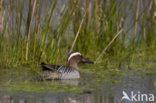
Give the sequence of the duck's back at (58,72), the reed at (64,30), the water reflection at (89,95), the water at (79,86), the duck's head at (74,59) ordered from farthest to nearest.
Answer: the duck's head at (74,59) → the reed at (64,30) → the duck's back at (58,72) → the water at (79,86) → the water reflection at (89,95)

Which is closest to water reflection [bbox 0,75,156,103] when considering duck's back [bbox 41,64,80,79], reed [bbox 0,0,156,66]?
duck's back [bbox 41,64,80,79]

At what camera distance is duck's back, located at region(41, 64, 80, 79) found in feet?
27.4

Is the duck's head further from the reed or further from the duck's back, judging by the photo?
the duck's back

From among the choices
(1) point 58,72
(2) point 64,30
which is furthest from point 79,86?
(2) point 64,30

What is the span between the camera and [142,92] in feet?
22.9

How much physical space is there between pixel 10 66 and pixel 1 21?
881mm

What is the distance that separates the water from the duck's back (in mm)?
167

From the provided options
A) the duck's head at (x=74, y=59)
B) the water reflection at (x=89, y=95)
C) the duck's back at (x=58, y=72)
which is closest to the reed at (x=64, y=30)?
the duck's head at (x=74, y=59)

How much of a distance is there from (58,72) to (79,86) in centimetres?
83

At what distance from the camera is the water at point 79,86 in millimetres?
6539

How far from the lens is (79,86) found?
764cm

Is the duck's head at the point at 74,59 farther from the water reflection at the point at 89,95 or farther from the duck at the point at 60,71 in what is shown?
the water reflection at the point at 89,95

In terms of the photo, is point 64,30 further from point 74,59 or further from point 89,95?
point 89,95

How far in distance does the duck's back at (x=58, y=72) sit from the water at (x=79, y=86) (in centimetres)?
17
